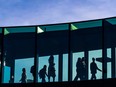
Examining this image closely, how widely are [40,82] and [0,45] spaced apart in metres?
3.28

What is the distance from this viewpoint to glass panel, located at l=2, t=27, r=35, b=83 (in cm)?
2478

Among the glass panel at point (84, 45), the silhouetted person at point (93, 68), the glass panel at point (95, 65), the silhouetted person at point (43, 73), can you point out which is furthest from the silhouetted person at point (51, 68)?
the silhouetted person at point (93, 68)

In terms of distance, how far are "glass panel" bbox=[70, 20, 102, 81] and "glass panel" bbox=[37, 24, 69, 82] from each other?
0.47 meters

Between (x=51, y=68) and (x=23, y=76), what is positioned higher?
(x=51, y=68)

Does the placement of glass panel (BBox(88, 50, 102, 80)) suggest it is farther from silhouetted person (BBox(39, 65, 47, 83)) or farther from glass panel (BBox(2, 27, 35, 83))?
glass panel (BBox(2, 27, 35, 83))

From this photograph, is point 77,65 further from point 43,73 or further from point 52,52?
point 43,73

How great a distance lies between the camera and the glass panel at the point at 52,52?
24.3 meters

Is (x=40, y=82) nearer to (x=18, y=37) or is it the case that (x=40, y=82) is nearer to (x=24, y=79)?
(x=24, y=79)

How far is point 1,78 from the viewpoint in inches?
998

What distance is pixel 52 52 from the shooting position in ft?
80.9

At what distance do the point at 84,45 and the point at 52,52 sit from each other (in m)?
1.79

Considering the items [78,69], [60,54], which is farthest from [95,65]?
[60,54]

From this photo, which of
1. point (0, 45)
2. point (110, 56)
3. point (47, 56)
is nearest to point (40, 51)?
point (47, 56)

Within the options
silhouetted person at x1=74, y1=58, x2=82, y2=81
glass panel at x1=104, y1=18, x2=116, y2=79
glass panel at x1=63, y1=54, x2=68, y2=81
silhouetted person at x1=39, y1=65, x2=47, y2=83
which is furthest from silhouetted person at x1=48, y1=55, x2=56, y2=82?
glass panel at x1=104, y1=18, x2=116, y2=79
